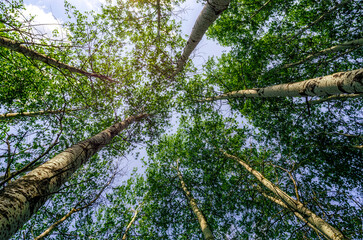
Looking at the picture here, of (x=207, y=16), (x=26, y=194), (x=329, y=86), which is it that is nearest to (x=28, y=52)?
(x=26, y=194)

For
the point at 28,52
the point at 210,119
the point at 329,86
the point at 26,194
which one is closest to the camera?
the point at 26,194

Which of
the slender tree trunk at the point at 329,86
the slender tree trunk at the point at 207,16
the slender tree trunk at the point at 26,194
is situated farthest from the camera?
the slender tree trunk at the point at 207,16

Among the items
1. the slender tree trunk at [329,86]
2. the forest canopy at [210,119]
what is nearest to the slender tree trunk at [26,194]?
the forest canopy at [210,119]

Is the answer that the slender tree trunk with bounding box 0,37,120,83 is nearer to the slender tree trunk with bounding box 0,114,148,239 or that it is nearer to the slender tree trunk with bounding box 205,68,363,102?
the slender tree trunk with bounding box 0,114,148,239

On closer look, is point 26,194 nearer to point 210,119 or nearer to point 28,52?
point 28,52

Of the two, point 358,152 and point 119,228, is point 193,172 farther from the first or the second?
point 358,152

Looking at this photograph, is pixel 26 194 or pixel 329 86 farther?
pixel 329 86

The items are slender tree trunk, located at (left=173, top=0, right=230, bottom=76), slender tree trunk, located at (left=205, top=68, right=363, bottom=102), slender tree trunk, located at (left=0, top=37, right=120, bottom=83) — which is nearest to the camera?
slender tree trunk, located at (left=205, top=68, right=363, bottom=102)

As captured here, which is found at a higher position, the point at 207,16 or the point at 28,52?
the point at 207,16

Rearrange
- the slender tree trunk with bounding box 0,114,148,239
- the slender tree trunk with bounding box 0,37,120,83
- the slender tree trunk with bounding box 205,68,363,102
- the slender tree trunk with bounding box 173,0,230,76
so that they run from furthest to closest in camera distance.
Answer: the slender tree trunk with bounding box 173,0,230,76 < the slender tree trunk with bounding box 0,37,120,83 < the slender tree trunk with bounding box 205,68,363,102 < the slender tree trunk with bounding box 0,114,148,239

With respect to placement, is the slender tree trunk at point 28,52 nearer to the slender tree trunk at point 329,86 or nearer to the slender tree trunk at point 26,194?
the slender tree trunk at point 26,194

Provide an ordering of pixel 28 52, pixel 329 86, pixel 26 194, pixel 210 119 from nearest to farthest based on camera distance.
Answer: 1. pixel 26 194
2. pixel 329 86
3. pixel 28 52
4. pixel 210 119

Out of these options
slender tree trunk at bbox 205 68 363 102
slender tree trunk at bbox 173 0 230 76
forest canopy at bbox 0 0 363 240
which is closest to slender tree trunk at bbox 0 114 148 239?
forest canopy at bbox 0 0 363 240

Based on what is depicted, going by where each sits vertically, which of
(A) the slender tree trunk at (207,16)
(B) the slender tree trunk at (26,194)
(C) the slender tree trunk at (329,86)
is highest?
(A) the slender tree trunk at (207,16)
